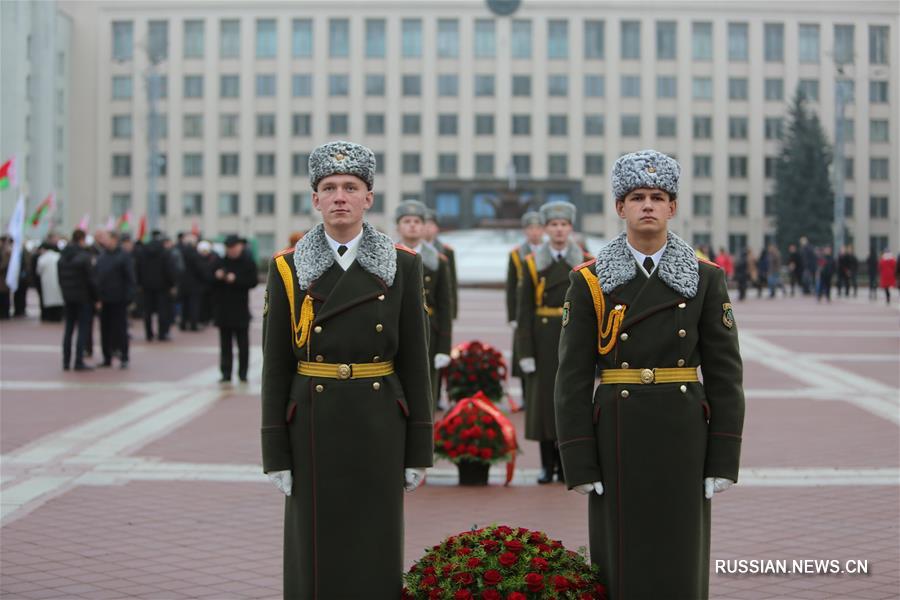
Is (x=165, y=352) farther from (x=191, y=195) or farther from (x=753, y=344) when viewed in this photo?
(x=191, y=195)

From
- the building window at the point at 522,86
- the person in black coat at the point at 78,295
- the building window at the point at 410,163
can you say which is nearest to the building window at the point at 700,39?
the building window at the point at 522,86

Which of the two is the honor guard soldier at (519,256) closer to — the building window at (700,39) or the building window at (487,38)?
the building window at (487,38)

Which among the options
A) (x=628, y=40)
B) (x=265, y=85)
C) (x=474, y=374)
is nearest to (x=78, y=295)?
(x=474, y=374)

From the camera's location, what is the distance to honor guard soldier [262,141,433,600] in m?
4.29

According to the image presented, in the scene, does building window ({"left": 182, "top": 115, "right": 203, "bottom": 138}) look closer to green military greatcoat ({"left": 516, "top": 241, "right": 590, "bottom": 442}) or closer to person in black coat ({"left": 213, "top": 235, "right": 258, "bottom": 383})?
person in black coat ({"left": 213, "top": 235, "right": 258, "bottom": 383})

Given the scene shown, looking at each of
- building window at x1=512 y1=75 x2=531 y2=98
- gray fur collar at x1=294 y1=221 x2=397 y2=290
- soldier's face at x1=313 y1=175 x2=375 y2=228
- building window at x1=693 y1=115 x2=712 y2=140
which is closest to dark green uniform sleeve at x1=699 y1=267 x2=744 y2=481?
gray fur collar at x1=294 y1=221 x2=397 y2=290

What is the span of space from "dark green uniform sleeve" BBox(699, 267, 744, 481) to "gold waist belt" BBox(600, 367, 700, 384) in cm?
8

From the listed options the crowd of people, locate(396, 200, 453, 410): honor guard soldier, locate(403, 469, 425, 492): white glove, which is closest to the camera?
locate(403, 469, 425, 492): white glove

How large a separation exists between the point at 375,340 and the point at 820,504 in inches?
181

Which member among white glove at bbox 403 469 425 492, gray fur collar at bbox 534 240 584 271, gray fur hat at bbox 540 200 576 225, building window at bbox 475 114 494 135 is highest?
building window at bbox 475 114 494 135

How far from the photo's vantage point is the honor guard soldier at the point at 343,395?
4285 millimetres

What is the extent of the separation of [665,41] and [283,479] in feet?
261

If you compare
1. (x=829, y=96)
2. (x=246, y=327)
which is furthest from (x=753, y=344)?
(x=829, y=96)

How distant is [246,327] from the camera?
580 inches
